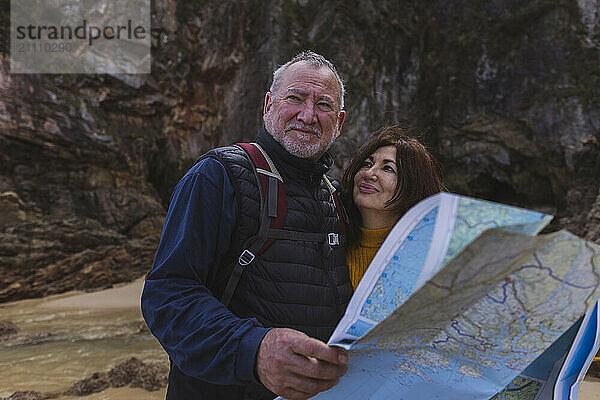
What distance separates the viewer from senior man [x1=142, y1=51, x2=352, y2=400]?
0.78 m

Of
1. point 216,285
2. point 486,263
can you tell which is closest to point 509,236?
point 486,263

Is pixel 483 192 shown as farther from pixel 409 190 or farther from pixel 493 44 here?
pixel 409 190

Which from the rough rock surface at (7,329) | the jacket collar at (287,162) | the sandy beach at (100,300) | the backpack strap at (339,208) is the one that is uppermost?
the jacket collar at (287,162)

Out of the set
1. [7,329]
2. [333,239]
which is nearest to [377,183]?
[333,239]

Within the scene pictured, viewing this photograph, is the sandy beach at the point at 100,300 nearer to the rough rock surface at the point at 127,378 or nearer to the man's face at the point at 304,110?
the rough rock surface at the point at 127,378

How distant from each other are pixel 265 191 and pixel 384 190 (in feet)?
1.74

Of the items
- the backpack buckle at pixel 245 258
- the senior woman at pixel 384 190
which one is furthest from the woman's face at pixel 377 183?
the backpack buckle at pixel 245 258

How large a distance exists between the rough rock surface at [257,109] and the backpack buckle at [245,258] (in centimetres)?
583

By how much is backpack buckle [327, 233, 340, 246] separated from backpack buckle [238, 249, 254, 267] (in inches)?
11.9

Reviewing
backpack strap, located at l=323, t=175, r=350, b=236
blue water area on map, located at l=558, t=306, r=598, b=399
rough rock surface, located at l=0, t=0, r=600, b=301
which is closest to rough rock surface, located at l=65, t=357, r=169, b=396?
backpack strap, located at l=323, t=175, r=350, b=236

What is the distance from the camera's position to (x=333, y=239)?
1.33 metres

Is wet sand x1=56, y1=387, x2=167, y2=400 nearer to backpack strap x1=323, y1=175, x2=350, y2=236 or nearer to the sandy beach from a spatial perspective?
backpack strap x1=323, y1=175, x2=350, y2=236

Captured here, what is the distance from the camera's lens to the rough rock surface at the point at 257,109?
20.1 feet

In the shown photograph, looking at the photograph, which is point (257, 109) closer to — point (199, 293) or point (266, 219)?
point (266, 219)
